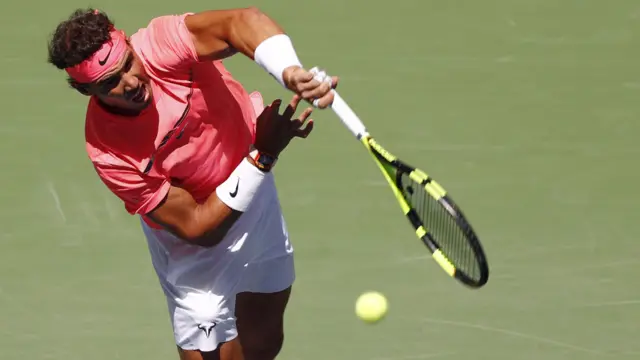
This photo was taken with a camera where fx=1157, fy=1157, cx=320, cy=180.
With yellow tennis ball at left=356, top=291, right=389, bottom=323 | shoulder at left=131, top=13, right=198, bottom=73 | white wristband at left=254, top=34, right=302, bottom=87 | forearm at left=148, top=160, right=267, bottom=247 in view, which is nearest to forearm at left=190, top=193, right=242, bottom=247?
forearm at left=148, top=160, right=267, bottom=247

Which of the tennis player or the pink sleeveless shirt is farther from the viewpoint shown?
the pink sleeveless shirt

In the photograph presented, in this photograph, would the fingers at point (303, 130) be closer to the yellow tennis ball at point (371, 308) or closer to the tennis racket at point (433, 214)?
the tennis racket at point (433, 214)

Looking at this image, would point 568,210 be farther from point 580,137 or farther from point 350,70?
point 350,70

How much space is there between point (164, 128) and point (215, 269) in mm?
739

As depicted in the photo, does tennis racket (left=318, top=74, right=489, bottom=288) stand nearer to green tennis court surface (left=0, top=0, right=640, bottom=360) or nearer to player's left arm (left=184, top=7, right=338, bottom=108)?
player's left arm (left=184, top=7, right=338, bottom=108)

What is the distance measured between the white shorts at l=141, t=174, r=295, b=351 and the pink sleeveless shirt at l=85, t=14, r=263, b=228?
361 mm

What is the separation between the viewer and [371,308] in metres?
5.10

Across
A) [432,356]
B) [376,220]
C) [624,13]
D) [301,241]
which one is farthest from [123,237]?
[624,13]

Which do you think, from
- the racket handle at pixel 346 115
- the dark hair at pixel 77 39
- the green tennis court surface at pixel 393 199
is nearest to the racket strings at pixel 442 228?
the racket handle at pixel 346 115

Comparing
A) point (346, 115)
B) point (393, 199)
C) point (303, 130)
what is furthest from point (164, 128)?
point (393, 199)

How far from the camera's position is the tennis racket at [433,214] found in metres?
3.88

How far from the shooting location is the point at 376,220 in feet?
19.1

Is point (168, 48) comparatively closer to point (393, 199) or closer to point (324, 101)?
point (324, 101)

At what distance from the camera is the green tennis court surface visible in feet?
17.3
